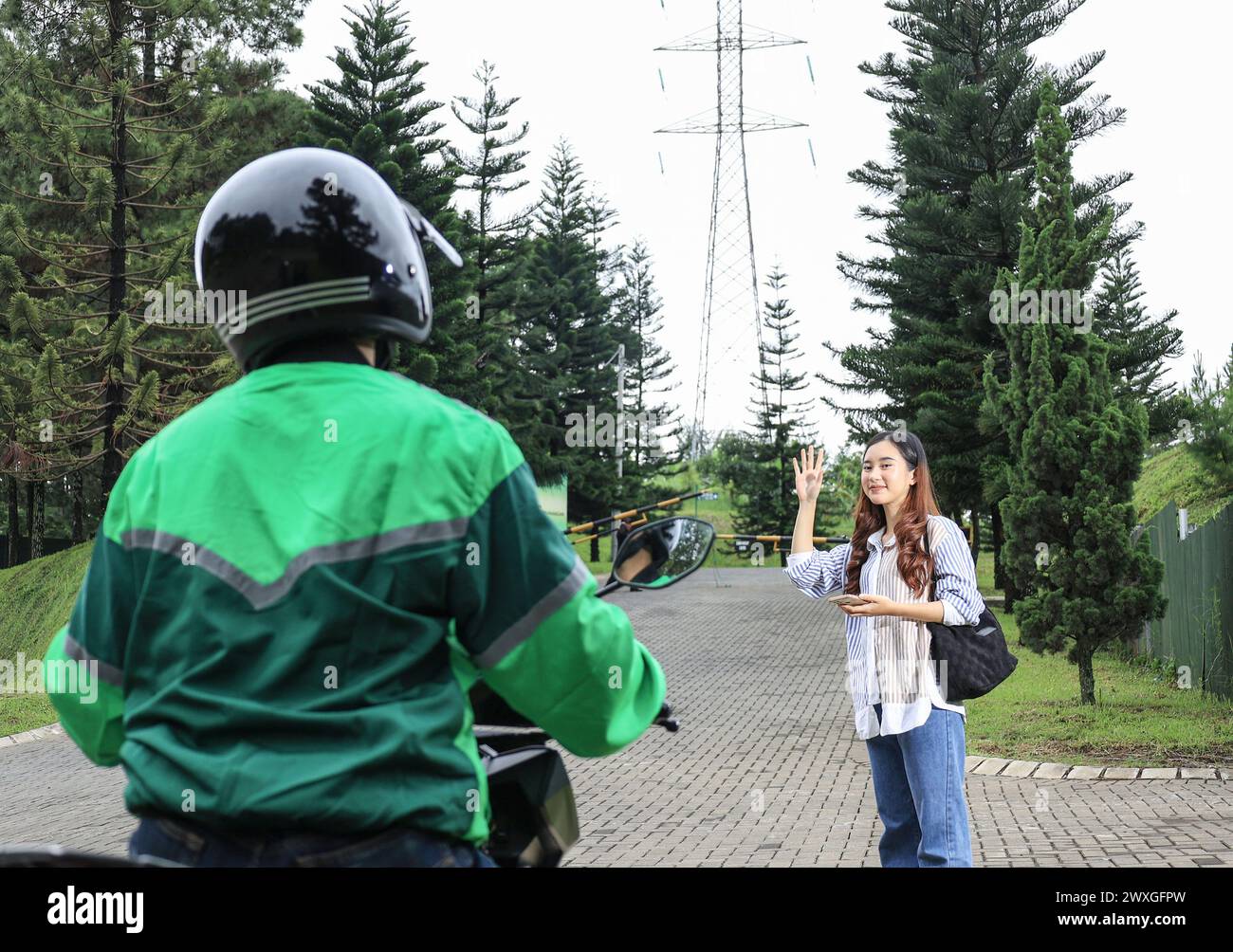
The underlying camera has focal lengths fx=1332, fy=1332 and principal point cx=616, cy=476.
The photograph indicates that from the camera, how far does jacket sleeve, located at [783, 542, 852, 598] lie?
504 centimetres

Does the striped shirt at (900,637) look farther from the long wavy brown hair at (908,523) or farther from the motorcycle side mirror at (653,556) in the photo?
the motorcycle side mirror at (653,556)

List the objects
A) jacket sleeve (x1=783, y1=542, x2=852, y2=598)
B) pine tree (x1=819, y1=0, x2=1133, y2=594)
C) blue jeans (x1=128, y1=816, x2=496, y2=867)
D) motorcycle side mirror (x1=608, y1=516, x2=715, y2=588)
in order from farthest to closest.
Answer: pine tree (x1=819, y1=0, x2=1133, y2=594) → jacket sleeve (x1=783, y1=542, x2=852, y2=598) → motorcycle side mirror (x1=608, y1=516, x2=715, y2=588) → blue jeans (x1=128, y1=816, x2=496, y2=867)

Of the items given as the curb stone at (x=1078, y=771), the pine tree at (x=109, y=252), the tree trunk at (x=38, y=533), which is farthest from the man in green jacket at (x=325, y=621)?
the tree trunk at (x=38, y=533)

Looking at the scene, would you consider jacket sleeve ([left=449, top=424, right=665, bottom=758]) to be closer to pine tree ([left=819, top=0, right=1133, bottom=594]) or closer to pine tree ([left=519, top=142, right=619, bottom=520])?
pine tree ([left=819, top=0, right=1133, bottom=594])

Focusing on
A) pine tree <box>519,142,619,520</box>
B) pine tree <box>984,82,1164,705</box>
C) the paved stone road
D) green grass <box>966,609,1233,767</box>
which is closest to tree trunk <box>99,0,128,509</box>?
the paved stone road

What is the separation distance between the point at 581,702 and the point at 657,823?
6809mm

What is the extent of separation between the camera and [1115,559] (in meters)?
12.3

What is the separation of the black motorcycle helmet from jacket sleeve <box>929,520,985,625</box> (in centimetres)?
304

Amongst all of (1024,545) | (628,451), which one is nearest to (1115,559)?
(1024,545)

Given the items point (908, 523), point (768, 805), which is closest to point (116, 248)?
point (768, 805)

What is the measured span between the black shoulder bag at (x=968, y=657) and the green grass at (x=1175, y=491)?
7.87 meters

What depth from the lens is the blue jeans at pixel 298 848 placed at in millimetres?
1534

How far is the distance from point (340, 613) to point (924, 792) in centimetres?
313

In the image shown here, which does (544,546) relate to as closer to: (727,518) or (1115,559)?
(1115,559)
